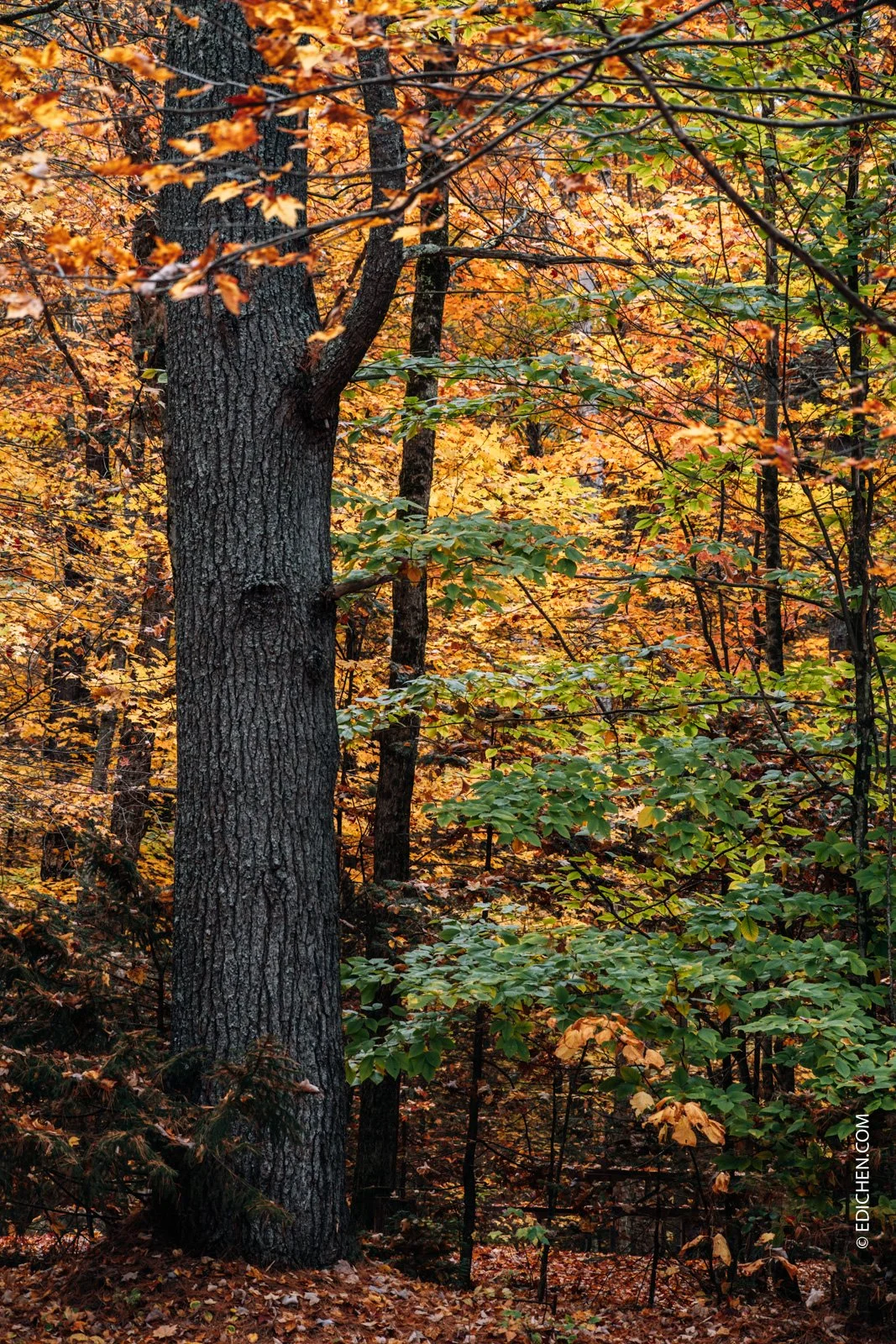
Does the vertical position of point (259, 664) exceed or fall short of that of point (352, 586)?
it falls short

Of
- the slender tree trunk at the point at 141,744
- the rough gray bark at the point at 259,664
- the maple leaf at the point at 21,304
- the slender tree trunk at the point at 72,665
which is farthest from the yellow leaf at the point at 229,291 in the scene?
the slender tree trunk at the point at 72,665

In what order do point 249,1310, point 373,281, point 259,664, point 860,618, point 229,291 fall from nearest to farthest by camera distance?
point 229,291, point 249,1310, point 373,281, point 259,664, point 860,618

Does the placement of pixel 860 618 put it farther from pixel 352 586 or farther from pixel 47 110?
pixel 47 110

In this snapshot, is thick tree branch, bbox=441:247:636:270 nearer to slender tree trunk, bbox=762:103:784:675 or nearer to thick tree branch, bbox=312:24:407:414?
slender tree trunk, bbox=762:103:784:675

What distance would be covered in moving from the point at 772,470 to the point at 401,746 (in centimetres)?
323

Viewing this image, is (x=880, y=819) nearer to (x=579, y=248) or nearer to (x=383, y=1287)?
(x=383, y=1287)

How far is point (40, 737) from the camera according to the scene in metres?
14.1

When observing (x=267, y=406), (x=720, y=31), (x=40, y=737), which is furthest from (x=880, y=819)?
(x=40, y=737)

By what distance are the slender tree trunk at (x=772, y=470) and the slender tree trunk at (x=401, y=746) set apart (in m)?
2.29

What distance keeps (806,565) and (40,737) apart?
9961mm

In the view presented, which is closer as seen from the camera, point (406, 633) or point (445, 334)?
point (406, 633)

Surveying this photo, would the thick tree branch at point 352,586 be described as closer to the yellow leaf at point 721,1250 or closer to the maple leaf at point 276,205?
the maple leaf at point 276,205

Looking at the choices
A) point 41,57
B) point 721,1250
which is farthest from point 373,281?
point 721,1250

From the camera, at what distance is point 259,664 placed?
4727mm
